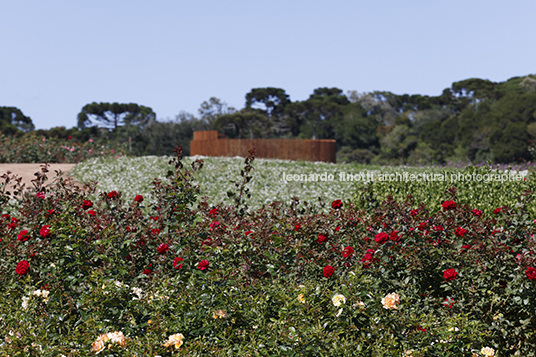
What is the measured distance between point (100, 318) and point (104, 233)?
2.88 ft

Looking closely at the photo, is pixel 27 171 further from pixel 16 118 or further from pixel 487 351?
pixel 16 118

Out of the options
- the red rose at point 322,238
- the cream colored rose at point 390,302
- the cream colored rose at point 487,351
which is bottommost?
the cream colored rose at point 487,351

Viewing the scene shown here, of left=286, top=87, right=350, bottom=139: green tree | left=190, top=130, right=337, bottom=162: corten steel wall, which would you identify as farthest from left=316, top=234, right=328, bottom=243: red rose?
left=286, top=87, right=350, bottom=139: green tree

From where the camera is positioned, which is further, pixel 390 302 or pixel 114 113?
pixel 114 113

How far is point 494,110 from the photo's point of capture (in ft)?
110

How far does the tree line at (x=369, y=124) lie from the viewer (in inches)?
1249

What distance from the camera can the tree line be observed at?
104 ft

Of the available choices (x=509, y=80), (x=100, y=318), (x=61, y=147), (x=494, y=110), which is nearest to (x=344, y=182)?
(x=100, y=318)

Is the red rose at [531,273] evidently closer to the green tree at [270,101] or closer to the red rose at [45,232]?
the red rose at [45,232]

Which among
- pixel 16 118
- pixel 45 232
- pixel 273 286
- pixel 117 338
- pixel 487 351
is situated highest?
pixel 16 118

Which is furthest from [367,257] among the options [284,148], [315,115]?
[315,115]

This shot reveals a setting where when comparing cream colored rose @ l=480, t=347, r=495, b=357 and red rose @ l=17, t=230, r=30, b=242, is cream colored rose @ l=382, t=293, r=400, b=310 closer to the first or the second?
cream colored rose @ l=480, t=347, r=495, b=357

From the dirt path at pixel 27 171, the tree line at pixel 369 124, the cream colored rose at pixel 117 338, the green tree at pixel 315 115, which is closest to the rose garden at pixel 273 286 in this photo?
the cream colored rose at pixel 117 338

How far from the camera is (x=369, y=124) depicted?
1567 inches
